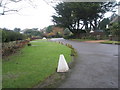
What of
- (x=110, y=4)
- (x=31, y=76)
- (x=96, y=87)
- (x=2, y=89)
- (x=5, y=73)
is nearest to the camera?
(x=2, y=89)

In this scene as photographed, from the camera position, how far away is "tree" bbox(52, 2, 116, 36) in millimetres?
34469

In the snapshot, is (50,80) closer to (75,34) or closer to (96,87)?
(96,87)

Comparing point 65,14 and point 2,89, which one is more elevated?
point 65,14

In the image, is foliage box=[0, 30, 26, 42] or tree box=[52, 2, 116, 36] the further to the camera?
tree box=[52, 2, 116, 36]

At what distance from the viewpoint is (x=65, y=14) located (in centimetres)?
4172

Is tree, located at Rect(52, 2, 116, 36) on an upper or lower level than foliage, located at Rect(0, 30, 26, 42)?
upper

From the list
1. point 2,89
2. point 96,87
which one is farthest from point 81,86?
point 2,89

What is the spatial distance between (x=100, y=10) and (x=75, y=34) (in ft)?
40.3

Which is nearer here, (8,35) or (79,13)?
(8,35)

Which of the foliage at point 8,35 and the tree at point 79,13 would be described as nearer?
the foliage at point 8,35

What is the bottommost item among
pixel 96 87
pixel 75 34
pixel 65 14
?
pixel 96 87

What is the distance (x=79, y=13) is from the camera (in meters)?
37.4

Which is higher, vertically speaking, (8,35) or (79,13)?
(79,13)

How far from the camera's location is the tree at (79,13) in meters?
34.5
